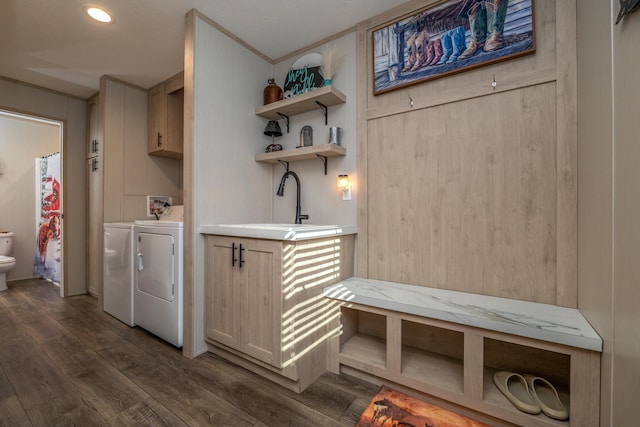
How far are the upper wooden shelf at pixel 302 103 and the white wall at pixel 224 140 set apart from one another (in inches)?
6.5

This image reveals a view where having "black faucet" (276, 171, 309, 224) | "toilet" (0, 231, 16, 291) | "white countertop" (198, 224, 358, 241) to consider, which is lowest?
"toilet" (0, 231, 16, 291)

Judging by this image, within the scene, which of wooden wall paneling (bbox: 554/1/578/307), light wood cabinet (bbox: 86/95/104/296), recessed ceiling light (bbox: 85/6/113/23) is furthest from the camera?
light wood cabinet (bbox: 86/95/104/296)

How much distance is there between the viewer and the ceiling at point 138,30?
201cm

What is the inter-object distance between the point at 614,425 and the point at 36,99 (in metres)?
5.35

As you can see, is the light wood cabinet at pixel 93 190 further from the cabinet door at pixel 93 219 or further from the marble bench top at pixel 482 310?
the marble bench top at pixel 482 310

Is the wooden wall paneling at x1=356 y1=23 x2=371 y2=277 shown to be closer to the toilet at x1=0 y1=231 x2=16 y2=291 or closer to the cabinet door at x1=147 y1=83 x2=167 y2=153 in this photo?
the cabinet door at x1=147 y1=83 x2=167 y2=153

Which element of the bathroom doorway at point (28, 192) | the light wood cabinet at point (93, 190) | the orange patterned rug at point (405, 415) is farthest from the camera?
the bathroom doorway at point (28, 192)

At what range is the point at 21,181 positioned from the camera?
4.38 m

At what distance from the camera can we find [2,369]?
1845 millimetres

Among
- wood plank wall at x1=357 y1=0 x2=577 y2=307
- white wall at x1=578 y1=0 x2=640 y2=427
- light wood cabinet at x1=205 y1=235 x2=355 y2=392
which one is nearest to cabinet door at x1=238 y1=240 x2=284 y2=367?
light wood cabinet at x1=205 y1=235 x2=355 y2=392

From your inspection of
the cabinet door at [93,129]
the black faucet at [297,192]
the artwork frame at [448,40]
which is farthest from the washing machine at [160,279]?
the artwork frame at [448,40]

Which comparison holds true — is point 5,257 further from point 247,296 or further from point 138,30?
point 247,296

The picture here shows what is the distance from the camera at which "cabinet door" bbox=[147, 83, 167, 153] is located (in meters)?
3.15

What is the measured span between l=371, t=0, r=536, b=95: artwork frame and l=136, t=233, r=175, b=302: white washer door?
6.77ft
